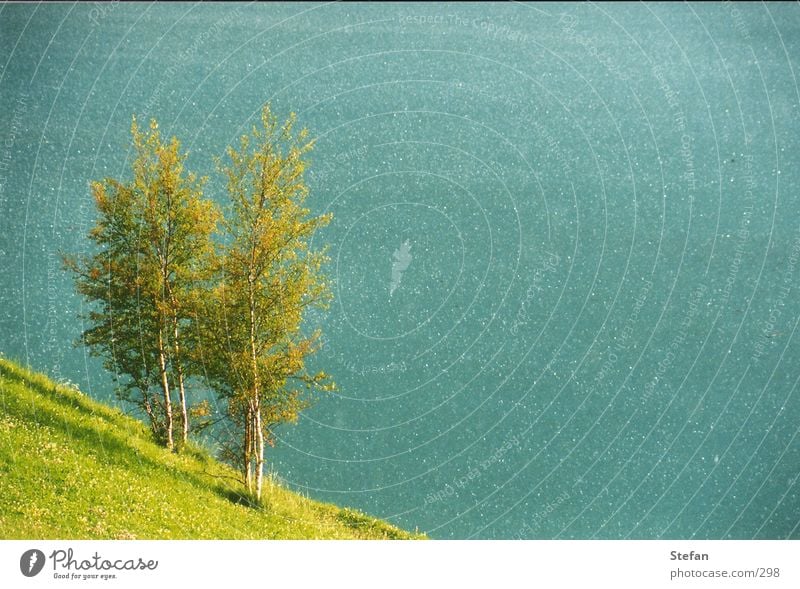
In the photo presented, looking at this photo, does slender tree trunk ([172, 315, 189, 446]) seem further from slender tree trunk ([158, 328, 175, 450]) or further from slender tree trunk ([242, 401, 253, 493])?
slender tree trunk ([242, 401, 253, 493])

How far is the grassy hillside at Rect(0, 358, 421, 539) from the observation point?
13.2 ft

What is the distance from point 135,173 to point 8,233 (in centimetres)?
65

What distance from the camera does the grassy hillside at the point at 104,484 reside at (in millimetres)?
4012

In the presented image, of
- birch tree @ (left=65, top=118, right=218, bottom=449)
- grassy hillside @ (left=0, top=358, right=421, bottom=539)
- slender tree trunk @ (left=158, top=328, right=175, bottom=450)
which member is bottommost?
grassy hillside @ (left=0, top=358, right=421, bottom=539)

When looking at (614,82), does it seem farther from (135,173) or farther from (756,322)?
(135,173)

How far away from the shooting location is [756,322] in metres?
4.43

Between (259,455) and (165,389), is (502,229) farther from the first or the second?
(165,389)

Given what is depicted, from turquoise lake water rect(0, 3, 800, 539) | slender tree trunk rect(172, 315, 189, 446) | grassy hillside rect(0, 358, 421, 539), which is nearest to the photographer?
grassy hillside rect(0, 358, 421, 539)

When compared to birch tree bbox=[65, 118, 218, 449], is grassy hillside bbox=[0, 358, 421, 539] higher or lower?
lower

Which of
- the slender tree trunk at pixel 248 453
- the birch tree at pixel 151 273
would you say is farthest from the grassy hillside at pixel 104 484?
the birch tree at pixel 151 273
